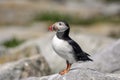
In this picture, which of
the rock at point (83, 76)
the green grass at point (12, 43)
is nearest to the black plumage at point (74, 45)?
the rock at point (83, 76)

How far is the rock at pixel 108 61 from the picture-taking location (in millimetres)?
20336

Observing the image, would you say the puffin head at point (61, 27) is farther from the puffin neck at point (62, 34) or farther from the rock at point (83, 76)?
the rock at point (83, 76)

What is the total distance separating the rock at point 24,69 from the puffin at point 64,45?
4.09 m

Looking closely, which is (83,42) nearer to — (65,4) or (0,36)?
(0,36)

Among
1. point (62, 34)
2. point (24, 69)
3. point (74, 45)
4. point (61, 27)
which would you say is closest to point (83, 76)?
point (74, 45)

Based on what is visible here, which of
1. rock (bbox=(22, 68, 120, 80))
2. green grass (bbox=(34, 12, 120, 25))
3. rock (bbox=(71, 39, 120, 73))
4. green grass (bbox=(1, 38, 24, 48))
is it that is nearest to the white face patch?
rock (bbox=(22, 68, 120, 80))

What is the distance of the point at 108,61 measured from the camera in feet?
→ 68.5

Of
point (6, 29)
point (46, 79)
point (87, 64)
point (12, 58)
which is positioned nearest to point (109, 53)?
point (87, 64)

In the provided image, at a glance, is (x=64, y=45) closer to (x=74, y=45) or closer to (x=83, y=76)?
(x=74, y=45)

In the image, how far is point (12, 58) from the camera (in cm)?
2630

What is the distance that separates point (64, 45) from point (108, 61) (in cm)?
447

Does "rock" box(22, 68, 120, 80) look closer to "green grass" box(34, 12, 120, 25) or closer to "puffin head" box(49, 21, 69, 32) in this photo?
"puffin head" box(49, 21, 69, 32)

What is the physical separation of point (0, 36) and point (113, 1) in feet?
80.5

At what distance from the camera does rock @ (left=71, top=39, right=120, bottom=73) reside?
20.3m
